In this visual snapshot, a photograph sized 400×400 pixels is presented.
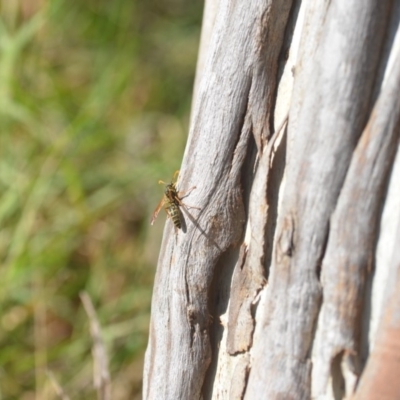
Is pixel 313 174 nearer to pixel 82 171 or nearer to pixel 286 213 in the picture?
pixel 286 213

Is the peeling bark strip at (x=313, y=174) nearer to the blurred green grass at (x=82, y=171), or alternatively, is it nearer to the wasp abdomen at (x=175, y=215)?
the wasp abdomen at (x=175, y=215)

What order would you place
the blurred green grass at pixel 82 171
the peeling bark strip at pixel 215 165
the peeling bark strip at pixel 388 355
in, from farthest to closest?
the blurred green grass at pixel 82 171 → the peeling bark strip at pixel 215 165 → the peeling bark strip at pixel 388 355

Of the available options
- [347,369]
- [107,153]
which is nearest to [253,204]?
[347,369]

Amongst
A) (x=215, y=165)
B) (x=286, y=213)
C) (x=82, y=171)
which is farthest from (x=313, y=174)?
(x=82, y=171)

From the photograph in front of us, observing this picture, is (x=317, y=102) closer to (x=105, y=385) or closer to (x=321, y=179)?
(x=321, y=179)

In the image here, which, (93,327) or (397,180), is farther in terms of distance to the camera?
(93,327)

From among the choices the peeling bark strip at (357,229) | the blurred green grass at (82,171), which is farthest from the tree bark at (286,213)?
the blurred green grass at (82,171)

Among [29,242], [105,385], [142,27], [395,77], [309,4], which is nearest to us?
[395,77]
